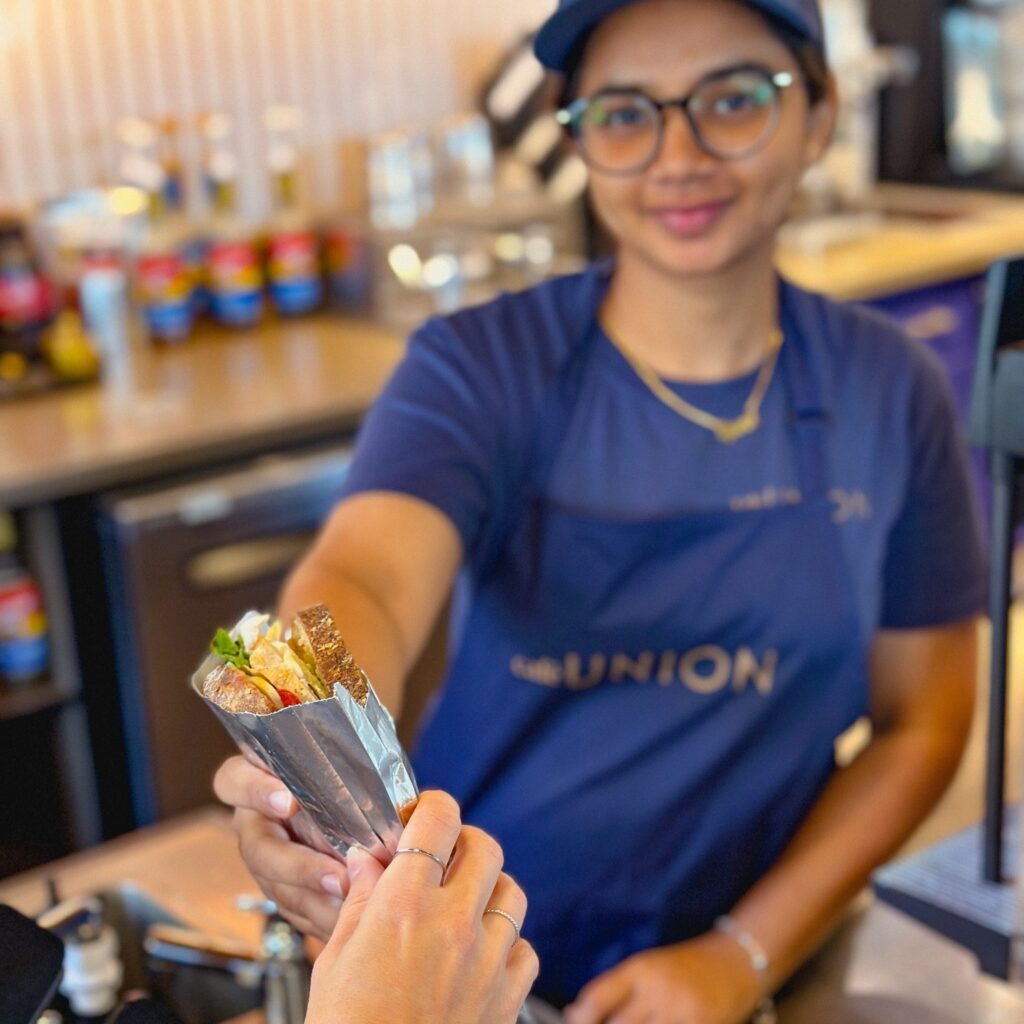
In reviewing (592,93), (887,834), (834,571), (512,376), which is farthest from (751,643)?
(592,93)

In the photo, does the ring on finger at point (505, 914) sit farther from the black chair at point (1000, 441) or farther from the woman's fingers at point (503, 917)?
the black chair at point (1000, 441)

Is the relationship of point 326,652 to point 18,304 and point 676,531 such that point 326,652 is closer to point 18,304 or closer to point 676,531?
point 676,531

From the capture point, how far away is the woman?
1.29m

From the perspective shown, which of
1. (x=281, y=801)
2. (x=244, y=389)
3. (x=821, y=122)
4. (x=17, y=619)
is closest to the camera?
(x=281, y=801)

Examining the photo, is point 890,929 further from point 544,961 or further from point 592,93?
point 592,93

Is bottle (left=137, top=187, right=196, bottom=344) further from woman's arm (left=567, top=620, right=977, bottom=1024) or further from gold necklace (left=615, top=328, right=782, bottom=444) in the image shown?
woman's arm (left=567, top=620, right=977, bottom=1024)

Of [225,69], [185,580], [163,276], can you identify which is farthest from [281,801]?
[225,69]

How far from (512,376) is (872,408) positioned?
13.4 inches

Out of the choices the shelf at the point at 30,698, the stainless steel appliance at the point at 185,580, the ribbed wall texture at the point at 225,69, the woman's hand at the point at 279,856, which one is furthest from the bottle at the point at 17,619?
the woman's hand at the point at 279,856

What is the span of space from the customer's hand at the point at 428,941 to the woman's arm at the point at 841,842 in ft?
1.43

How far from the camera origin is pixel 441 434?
4.24ft

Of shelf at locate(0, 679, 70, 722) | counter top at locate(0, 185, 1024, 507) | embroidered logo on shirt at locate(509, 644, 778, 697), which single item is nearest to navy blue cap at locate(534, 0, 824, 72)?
embroidered logo on shirt at locate(509, 644, 778, 697)

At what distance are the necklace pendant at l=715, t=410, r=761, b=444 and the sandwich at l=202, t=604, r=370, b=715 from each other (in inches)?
26.0

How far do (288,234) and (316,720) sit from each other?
261 centimetres
